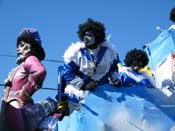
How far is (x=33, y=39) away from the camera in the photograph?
11.2 feet

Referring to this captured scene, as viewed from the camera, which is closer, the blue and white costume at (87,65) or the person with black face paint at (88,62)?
the person with black face paint at (88,62)

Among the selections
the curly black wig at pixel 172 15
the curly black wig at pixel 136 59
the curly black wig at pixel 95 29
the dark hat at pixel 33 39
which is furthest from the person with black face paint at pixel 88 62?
the curly black wig at pixel 172 15

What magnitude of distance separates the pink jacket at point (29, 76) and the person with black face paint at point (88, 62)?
0.58 metres

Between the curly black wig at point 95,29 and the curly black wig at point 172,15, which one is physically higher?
the curly black wig at point 172,15

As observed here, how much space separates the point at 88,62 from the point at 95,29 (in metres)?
0.41

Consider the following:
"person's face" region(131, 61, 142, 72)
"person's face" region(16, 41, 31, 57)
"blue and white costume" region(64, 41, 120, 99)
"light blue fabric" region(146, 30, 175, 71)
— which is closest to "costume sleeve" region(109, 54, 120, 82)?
"blue and white costume" region(64, 41, 120, 99)

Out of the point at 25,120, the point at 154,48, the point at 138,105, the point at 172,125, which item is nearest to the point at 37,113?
the point at 25,120

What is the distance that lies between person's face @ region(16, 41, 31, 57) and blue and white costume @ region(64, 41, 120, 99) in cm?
55

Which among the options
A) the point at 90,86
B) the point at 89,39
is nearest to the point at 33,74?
the point at 90,86

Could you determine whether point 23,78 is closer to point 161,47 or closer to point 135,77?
point 135,77

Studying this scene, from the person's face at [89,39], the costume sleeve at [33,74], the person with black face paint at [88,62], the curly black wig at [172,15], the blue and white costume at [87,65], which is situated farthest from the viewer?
the curly black wig at [172,15]

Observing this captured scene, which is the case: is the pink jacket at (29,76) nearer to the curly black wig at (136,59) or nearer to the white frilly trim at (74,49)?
the white frilly trim at (74,49)

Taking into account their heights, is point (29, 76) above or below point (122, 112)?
above

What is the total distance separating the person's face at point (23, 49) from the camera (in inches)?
132
